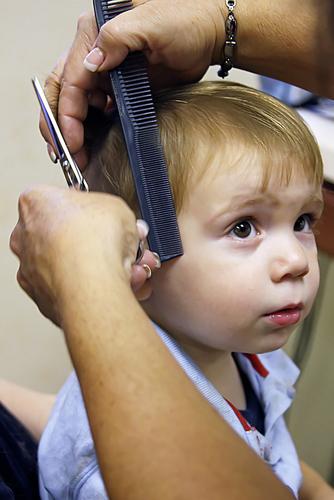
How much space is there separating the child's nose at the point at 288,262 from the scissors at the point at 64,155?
0.15 meters

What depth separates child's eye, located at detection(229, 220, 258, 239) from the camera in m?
0.73

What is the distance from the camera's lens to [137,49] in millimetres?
713

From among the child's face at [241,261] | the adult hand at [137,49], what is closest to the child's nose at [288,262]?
the child's face at [241,261]

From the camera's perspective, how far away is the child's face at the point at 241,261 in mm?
717

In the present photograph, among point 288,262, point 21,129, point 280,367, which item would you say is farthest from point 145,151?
point 21,129

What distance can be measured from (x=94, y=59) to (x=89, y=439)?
1.25ft

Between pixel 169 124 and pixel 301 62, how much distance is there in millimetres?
185

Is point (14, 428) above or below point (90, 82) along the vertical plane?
below

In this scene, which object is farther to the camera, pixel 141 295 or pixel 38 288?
pixel 141 295

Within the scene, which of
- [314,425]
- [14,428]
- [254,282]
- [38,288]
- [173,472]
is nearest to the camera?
[173,472]

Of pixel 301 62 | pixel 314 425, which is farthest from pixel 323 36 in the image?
pixel 314 425

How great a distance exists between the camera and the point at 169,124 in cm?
75

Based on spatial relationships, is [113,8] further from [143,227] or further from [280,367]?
[280,367]

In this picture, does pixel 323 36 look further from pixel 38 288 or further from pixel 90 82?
pixel 38 288
